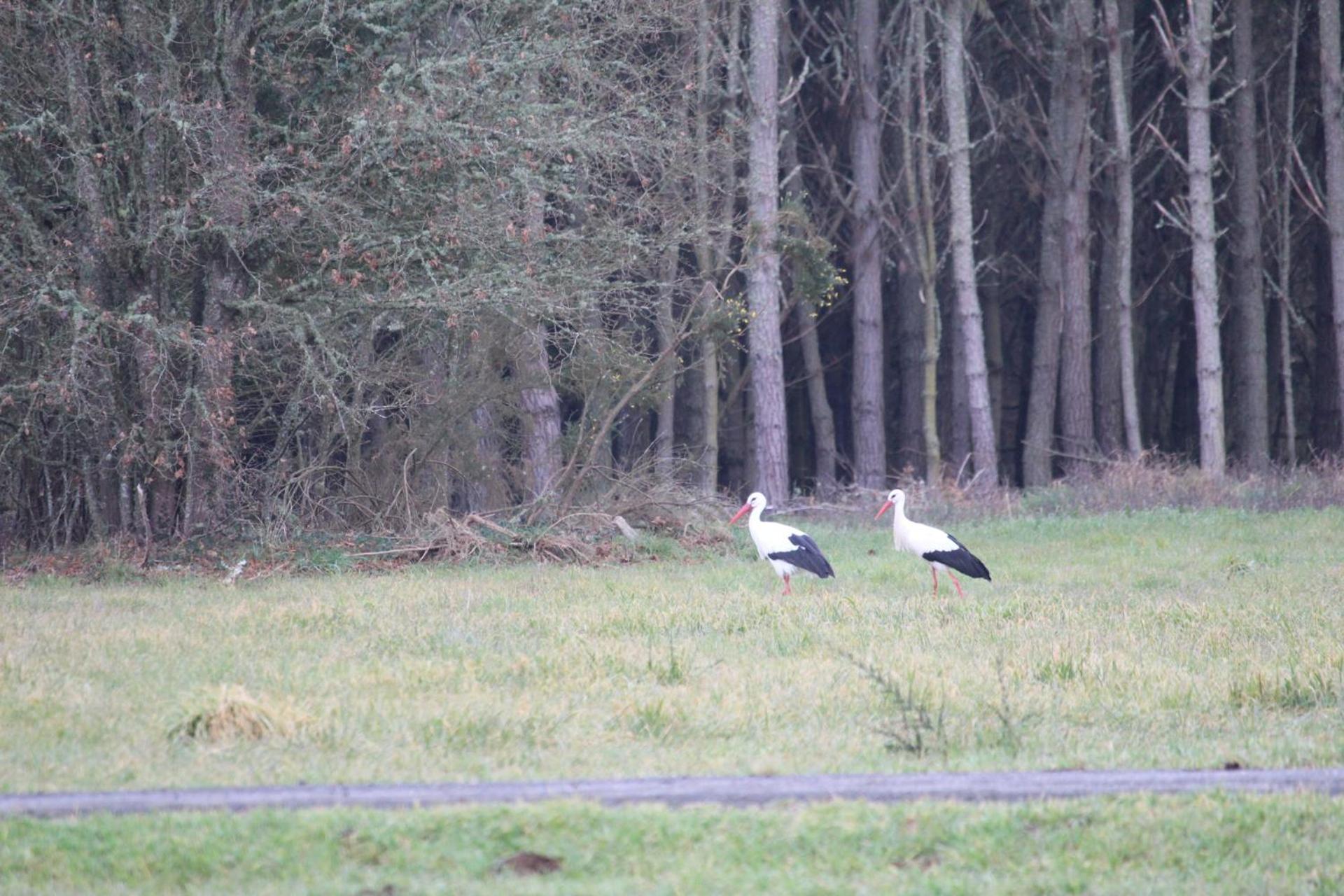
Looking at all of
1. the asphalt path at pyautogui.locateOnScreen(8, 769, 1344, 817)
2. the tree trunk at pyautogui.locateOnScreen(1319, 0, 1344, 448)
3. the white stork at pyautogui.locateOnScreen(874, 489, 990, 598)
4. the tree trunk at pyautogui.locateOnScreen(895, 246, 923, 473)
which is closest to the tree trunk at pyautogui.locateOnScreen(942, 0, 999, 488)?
the tree trunk at pyautogui.locateOnScreen(895, 246, 923, 473)

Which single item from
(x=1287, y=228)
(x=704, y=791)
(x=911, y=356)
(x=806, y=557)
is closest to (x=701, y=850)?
(x=704, y=791)

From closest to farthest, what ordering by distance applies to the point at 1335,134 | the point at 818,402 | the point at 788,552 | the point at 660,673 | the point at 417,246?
the point at 660,673
the point at 788,552
the point at 417,246
the point at 1335,134
the point at 818,402

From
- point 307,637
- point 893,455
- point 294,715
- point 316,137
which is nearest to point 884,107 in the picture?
point 893,455

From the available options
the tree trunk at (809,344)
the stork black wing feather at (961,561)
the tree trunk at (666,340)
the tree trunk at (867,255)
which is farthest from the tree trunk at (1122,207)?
the stork black wing feather at (961,561)

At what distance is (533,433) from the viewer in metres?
22.1

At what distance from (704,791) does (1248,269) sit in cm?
3025

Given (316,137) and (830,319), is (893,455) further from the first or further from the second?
(316,137)

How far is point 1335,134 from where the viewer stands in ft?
104

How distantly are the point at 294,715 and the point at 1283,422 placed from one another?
37.5m

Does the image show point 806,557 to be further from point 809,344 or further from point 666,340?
point 809,344

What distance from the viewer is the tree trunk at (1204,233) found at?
1153 inches

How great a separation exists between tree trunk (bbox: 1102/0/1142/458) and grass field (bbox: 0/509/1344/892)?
17.9m

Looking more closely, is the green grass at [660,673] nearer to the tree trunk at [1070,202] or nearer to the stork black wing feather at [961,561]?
the stork black wing feather at [961,561]

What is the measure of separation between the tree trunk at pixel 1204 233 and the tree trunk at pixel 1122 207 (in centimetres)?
173
